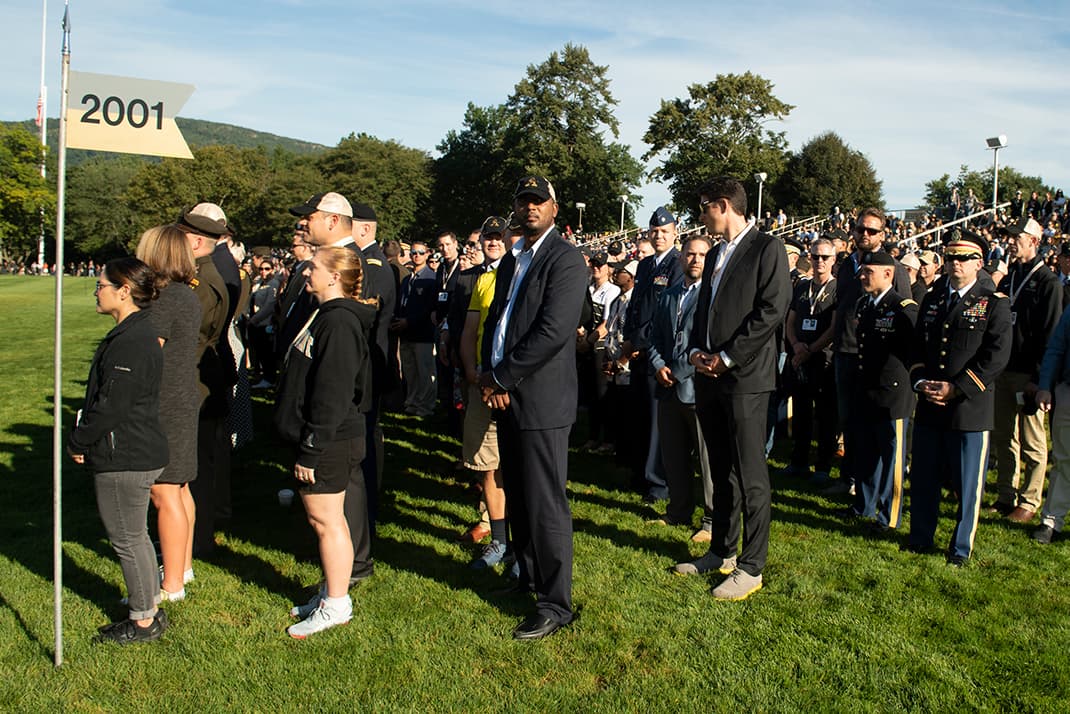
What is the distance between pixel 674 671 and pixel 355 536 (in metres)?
2.01

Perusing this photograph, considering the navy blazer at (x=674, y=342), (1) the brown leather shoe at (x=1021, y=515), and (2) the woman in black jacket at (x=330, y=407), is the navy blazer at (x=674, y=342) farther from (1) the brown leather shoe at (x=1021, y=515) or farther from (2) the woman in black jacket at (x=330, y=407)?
(1) the brown leather shoe at (x=1021, y=515)

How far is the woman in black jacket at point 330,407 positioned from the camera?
4.17 meters

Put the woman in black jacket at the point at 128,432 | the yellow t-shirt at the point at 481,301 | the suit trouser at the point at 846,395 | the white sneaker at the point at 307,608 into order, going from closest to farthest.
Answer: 1. the woman in black jacket at the point at 128,432
2. the white sneaker at the point at 307,608
3. the yellow t-shirt at the point at 481,301
4. the suit trouser at the point at 846,395

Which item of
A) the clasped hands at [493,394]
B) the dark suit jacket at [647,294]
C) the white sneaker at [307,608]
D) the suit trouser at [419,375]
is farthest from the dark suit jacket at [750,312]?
the suit trouser at [419,375]

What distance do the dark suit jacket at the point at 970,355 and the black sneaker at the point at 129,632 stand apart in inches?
194

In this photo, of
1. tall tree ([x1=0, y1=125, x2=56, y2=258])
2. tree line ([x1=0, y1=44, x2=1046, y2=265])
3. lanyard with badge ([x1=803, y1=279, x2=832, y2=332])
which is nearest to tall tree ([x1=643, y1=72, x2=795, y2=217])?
tree line ([x1=0, y1=44, x2=1046, y2=265])

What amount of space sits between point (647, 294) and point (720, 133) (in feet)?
205

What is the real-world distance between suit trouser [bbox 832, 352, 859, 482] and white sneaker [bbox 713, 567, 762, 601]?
257 cm

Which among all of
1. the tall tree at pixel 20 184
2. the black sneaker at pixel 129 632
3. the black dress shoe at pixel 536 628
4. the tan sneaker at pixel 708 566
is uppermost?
the tall tree at pixel 20 184

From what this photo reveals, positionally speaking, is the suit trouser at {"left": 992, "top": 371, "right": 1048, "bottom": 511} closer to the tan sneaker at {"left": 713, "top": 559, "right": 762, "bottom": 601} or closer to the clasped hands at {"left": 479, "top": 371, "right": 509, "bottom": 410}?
the tan sneaker at {"left": 713, "top": 559, "right": 762, "bottom": 601}

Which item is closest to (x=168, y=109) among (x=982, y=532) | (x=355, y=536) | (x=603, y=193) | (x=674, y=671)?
(x=355, y=536)

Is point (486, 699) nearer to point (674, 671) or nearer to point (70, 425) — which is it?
point (674, 671)

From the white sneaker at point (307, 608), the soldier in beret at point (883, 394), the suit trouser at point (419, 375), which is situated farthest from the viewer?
the suit trouser at point (419, 375)

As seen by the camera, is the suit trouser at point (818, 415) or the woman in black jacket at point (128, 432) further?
the suit trouser at point (818, 415)
